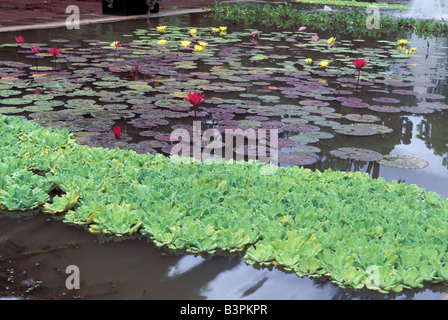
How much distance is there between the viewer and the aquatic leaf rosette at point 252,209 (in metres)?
1.92

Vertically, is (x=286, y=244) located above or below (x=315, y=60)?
below

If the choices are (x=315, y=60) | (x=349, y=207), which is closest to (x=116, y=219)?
(x=349, y=207)

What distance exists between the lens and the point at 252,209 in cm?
228

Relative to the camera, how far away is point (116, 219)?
85.0 inches

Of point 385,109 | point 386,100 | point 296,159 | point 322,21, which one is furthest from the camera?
point 322,21

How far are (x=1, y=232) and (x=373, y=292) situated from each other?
1.51m

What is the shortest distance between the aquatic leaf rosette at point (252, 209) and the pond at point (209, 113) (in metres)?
0.07

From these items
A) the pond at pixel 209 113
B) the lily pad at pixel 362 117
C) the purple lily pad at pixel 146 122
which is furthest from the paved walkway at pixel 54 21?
the lily pad at pixel 362 117

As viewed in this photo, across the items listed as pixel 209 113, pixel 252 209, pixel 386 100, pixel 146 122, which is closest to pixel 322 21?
pixel 386 100

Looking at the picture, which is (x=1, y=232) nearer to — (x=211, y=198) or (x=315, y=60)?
(x=211, y=198)

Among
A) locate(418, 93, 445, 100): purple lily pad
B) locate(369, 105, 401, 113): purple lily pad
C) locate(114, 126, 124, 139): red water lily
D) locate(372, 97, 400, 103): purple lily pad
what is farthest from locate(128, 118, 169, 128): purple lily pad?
locate(418, 93, 445, 100): purple lily pad

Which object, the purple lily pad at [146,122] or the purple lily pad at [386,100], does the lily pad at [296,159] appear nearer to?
the purple lily pad at [146,122]

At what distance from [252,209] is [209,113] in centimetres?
184

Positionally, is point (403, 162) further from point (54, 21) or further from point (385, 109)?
point (54, 21)
